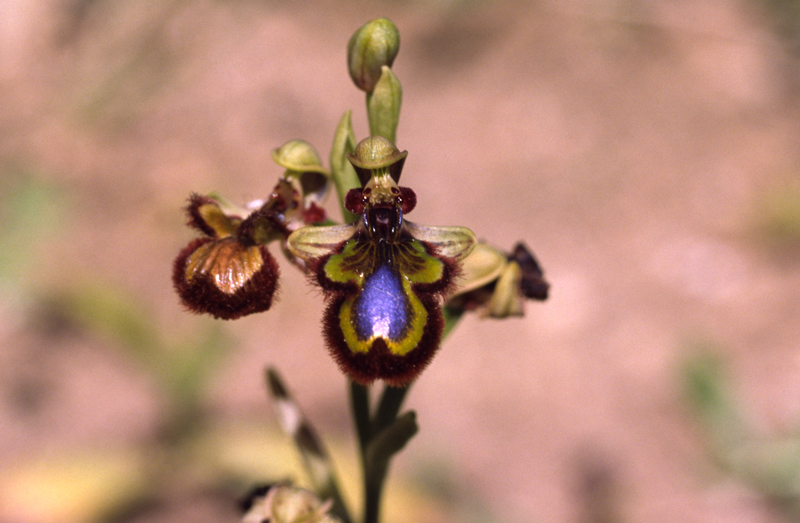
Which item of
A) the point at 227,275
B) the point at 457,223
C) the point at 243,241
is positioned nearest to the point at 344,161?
the point at 243,241

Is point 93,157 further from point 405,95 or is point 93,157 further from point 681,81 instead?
point 681,81

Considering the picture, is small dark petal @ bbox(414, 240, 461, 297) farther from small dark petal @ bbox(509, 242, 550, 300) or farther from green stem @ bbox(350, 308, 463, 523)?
small dark petal @ bbox(509, 242, 550, 300)

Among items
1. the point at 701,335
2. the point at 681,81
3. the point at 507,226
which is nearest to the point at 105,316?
the point at 507,226

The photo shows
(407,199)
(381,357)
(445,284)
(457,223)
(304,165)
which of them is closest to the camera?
(381,357)

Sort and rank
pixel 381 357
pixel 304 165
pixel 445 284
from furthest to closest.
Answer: pixel 304 165, pixel 445 284, pixel 381 357

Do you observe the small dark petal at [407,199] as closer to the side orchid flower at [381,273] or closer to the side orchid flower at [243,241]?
the side orchid flower at [381,273]

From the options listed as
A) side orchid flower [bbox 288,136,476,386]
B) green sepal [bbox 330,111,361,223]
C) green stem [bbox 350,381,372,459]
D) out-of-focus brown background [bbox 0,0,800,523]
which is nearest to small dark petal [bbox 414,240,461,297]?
side orchid flower [bbox 288,136,476,386]

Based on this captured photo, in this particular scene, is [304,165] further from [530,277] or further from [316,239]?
[530,277]
